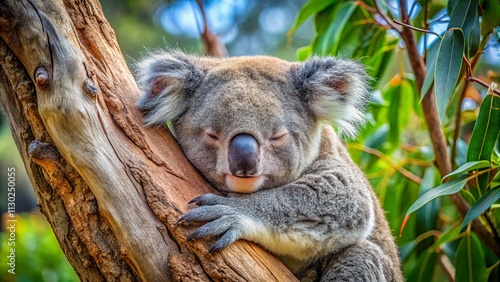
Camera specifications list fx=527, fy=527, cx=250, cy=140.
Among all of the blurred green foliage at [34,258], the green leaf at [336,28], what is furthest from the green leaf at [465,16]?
the blurred green foliage at [34,258]

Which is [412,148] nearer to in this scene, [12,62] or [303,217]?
[303,217]

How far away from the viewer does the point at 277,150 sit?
2551 millimetres

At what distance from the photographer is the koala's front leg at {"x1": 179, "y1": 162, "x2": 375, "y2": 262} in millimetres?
2209

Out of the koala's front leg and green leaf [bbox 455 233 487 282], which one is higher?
the koala's front leg

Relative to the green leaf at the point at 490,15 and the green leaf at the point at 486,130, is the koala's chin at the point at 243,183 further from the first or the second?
the green leaf at the point at 490,15

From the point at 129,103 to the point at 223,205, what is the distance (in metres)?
0.67

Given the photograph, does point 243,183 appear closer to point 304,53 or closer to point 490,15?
point 490,15

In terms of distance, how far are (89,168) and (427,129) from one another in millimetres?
2578

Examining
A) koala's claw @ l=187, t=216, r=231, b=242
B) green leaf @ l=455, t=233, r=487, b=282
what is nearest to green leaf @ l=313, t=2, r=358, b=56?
green leaf @ l=455, t=233, r=487, b=282

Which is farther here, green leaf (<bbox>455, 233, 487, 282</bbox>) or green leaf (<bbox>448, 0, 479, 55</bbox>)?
green leaf (<bbox>455, 233, 487, 282</bbox>)

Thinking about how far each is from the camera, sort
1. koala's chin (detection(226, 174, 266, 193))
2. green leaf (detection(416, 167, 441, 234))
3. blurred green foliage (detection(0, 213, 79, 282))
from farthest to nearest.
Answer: blurred green foliage (detection(0, 213, 79, 282)) < green leaf (detection(416, 167, 441, 234)) < koala's chin (detection(226, 174, 266, 193))

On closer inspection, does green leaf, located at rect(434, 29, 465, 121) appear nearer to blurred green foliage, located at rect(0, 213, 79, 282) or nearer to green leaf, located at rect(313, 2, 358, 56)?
green leaf, located at rect(313, 2, 358, 56)

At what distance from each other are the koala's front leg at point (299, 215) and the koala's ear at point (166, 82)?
55 centimetres

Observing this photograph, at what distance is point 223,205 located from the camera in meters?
2.26
